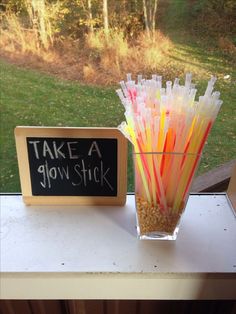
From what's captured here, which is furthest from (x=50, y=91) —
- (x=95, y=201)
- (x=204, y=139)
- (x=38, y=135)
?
(x=204, y=139)

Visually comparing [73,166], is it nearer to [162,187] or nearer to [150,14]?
[162,187]

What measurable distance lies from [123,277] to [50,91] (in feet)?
1.45

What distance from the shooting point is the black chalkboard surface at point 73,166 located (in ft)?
2.50

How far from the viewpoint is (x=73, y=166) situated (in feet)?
2.57

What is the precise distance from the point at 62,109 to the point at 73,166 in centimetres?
16

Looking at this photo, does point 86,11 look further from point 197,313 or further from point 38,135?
point 197,313

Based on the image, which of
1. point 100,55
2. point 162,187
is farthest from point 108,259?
point 100,55

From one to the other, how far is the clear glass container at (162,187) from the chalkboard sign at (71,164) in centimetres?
10

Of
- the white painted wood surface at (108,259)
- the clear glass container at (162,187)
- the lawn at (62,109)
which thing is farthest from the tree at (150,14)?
the white painted wood surface at (108,259)

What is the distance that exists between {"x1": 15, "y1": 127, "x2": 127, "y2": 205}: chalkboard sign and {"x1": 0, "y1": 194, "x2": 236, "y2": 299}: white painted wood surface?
0.16 feet

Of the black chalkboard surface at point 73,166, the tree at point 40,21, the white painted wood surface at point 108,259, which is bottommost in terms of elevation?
the white painted wood surface at point 108,259

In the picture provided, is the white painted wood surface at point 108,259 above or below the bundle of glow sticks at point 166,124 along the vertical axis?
below

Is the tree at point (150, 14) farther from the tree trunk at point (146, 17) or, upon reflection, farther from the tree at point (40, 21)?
the tree at point (40, 21)

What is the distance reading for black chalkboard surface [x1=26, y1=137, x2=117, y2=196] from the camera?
0.76 metres
